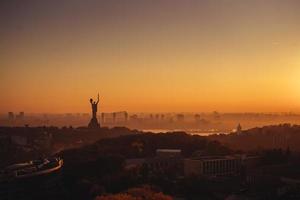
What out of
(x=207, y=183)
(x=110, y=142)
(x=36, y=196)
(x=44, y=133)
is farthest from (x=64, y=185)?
(x=44, y=133)

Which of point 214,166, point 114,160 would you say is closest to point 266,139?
point 214,166

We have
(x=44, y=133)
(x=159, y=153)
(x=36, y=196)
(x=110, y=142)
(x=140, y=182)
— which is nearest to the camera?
(x=36, y=196)

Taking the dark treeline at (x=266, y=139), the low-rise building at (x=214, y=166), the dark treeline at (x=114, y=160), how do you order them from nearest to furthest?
the dark treeline at (x=114, y=160)
the low-rise building at (x=214, y=166)
the dark treeline at (x=266, y=139)

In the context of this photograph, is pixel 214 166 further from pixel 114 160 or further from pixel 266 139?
pixel 266 139

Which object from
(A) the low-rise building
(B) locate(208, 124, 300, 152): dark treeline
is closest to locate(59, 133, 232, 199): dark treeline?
(A) the low-rise building

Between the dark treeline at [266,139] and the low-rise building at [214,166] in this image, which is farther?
the dark treeline at [266,139]

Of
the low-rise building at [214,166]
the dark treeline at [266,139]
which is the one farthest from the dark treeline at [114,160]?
the dark treeline at [266,139]

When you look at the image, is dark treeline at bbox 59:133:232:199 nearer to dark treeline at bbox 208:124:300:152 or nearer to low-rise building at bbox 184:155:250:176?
low-rise building at bbox 184:155:250:176

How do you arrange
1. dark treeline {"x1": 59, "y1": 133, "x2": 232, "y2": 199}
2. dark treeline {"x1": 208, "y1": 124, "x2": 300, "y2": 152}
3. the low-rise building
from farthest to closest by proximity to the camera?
dark treeline {"x1": 208, "y1": 124, "x2": 300, "y2": 152}, the low-rise building, dark treeline {"x1": 59, "y1": 133, "x2": 232, "y2": 199}

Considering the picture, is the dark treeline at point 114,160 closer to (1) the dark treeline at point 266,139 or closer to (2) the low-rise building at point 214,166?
(2) the low-rise building at point 214,166

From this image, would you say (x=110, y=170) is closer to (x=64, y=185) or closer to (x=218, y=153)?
(x=64, y=185)

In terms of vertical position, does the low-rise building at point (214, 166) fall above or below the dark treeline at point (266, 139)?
below
